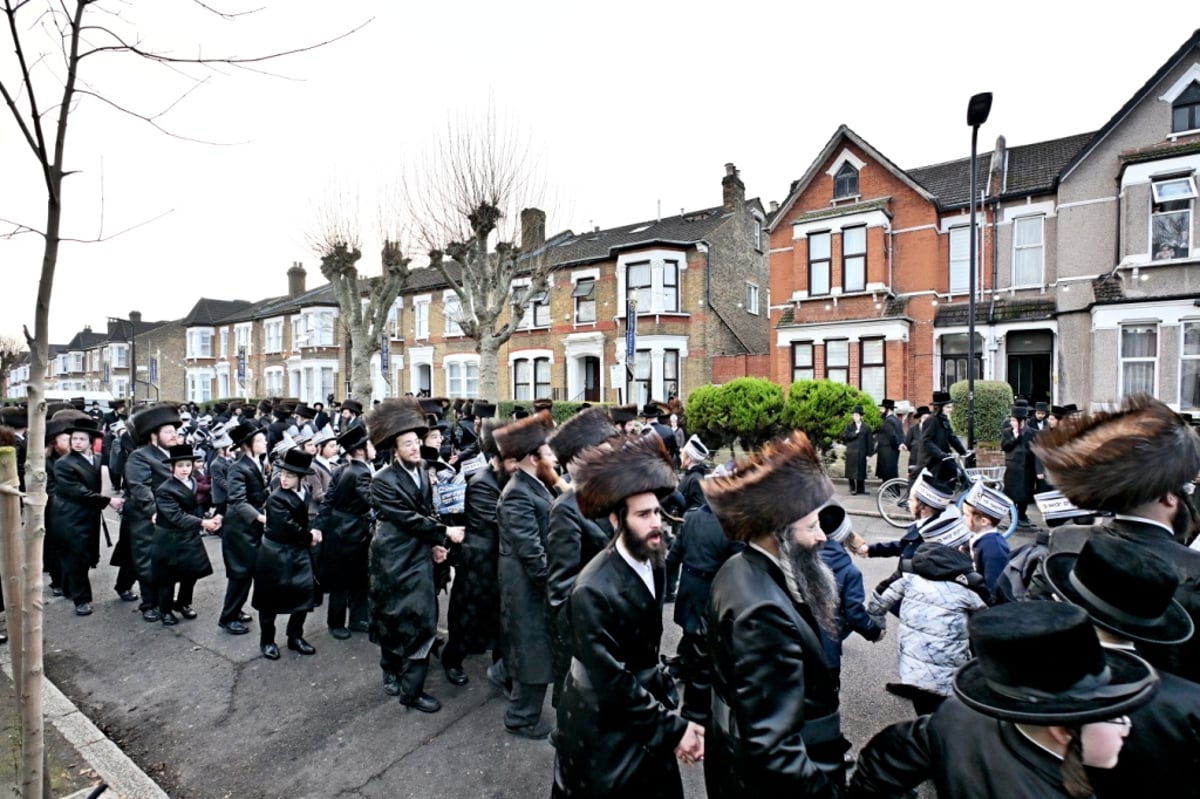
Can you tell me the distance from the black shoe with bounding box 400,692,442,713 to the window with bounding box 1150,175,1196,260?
20.5 m

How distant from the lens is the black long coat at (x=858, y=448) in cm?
1332

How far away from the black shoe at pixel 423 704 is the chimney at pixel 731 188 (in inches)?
1035

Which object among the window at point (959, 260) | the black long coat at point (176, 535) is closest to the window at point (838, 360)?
the window at point (959, 260)

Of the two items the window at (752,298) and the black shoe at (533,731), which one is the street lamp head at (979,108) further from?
the window at (752,298)

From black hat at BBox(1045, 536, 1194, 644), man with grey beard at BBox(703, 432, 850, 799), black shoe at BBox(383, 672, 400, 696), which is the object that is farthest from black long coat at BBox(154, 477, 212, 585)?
black hat at BBox(1045, 536, 1194, 644)

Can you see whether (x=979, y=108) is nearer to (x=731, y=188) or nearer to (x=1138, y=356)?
(x=1138, y=356)

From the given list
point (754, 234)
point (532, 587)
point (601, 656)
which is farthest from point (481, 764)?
point (754, 234)

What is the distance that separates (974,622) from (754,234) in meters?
30.1

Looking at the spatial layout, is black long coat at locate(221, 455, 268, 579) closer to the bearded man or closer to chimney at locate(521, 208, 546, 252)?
the bearded man

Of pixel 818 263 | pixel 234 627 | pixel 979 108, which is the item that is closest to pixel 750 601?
pixel 234 627

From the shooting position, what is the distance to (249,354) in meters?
43.9

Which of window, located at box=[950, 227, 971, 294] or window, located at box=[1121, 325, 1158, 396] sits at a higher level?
window, located at box=[950, 227, 971, 294]

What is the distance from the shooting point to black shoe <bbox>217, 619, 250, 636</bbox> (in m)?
6.08

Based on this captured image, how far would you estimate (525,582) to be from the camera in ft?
14.3
